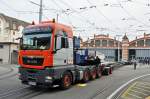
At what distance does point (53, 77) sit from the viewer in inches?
642

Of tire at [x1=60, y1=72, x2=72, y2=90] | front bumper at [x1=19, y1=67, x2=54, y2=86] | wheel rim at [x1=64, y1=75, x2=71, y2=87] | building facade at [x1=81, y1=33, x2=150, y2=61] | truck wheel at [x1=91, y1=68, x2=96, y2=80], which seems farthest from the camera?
building facade at [x1=81, y1=33, x2=150, y2=61]

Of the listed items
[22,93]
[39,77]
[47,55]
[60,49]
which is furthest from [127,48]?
[22,93]

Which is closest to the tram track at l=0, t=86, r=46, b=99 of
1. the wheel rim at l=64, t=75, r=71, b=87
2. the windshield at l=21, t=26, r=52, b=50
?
the wheel rim at l=64, t=75, r=71, b=87

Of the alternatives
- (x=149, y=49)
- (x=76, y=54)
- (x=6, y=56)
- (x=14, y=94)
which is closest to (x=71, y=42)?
(x=76, y=54)

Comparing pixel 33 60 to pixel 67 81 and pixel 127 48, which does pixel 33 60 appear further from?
pixel 127 48

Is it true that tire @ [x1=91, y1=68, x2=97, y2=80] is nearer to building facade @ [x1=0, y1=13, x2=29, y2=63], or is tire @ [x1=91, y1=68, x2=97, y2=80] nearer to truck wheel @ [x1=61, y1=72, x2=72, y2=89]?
truck wheel @ [x1=61, y1=72, x2=72, y2=89]

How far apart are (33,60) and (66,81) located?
243 cm

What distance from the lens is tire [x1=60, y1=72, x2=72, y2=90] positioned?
17.4 meters

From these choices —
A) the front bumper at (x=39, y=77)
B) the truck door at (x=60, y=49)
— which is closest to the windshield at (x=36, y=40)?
the truck door at (x=60, y=49)

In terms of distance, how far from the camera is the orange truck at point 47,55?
16.3m

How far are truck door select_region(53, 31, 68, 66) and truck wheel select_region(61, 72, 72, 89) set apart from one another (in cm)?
73

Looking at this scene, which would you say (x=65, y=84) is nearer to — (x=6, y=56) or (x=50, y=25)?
(x=50, y=25)

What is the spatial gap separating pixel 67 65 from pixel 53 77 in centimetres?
204

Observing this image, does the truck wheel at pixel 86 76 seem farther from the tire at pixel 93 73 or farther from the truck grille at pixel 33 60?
the truck grille at pixel 33 60
